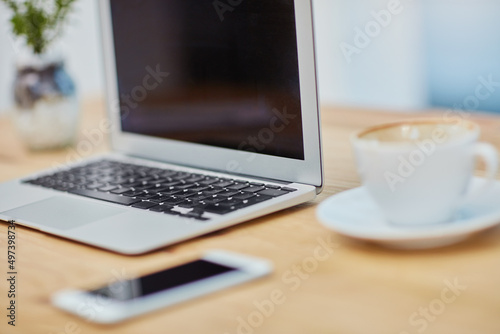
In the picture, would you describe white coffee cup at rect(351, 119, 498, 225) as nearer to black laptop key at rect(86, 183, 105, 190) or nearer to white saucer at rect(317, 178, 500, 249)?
white saucer at rect(317, 178, 500, 249)

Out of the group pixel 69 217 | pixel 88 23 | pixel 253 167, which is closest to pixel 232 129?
pixel 253 167

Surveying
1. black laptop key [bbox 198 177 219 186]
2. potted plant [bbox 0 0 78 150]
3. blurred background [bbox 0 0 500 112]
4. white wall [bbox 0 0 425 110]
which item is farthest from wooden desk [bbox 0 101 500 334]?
white wall [bbox 0 0 425 110]

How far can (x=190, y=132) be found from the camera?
1.11 meters

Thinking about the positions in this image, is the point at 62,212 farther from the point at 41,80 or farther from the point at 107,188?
the point at 41,80

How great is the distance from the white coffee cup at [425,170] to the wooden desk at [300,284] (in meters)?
0.04

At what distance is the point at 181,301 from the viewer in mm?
659

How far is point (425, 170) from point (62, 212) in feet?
1.55

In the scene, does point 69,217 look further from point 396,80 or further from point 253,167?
point 396,80

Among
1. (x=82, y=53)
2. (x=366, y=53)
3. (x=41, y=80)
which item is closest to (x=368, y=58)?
Result: (x=366, y=53)

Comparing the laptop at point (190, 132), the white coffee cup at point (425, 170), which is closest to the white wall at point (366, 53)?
the laptop at point (190, 132)

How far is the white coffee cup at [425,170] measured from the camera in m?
0.69

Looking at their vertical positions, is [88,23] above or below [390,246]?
above

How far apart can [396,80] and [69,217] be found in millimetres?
2626

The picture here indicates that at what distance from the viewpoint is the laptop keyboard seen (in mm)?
886
